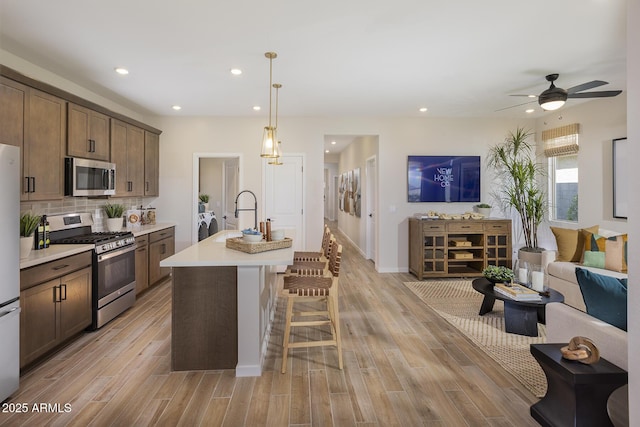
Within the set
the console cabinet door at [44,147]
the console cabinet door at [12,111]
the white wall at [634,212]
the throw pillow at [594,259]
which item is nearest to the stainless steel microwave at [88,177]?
the console cabinet door at [44,147]

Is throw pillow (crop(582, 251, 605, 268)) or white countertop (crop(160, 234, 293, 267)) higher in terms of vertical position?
white countertop (crop(160, 234, 293, 267))

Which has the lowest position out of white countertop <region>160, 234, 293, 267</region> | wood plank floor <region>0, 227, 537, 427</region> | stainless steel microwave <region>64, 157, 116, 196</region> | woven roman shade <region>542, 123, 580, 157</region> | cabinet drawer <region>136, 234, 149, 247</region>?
wood plank floor <region>0, 227, 537, 427</region>

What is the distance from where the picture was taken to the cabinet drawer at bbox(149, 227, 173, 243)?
15.3 feet

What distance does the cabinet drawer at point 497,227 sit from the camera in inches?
210

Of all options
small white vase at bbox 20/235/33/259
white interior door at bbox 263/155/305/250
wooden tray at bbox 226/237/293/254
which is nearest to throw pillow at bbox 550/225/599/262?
wooden tray at bbox 226/237/293/254

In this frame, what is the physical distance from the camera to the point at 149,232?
4559mm

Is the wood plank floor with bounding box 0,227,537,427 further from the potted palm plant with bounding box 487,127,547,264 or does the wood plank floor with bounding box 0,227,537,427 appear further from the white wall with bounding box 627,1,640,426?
the potted palm plant with bounding box 487,127,547,264

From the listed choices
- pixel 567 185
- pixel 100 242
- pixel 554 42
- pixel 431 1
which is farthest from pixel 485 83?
pixel 100 242

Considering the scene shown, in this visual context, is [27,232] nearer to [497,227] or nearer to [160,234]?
[160,234]

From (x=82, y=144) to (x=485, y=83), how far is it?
4688 mm

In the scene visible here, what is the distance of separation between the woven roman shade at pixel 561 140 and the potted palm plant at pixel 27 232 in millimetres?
6736

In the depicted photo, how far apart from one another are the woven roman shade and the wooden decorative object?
442 cm

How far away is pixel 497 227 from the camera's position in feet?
17.5

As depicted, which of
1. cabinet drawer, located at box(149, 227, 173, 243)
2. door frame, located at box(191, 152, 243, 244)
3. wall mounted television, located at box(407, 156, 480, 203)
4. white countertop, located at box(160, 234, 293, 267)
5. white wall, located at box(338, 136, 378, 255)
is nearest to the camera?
white countertop, located at box(160, 234, 293, 267)
